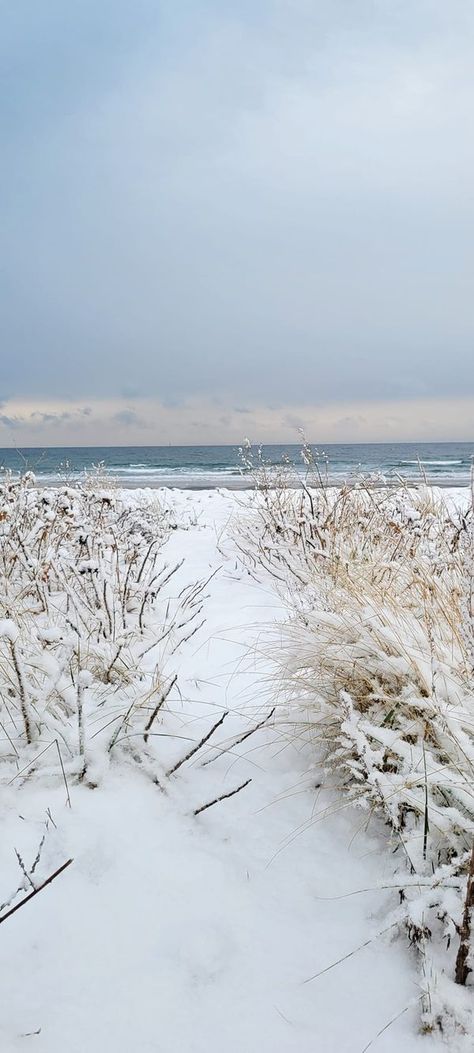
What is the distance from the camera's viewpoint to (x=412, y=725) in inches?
74.4

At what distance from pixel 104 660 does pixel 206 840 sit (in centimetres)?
104

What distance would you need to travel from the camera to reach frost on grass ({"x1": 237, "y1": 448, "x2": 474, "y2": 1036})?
1399 millimetres

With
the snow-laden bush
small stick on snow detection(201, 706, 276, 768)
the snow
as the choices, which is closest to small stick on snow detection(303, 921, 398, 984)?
the snow

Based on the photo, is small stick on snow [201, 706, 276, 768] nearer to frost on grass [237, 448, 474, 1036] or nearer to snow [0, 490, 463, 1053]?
snow [0, 490, 463, 1053]

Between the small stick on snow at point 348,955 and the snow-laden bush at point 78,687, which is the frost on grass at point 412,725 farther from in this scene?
the snow-laden bush at point 78,687

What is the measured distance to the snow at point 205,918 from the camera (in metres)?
1.29

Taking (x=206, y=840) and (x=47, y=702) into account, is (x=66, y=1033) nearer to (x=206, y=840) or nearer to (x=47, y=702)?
(x=206, y=840)

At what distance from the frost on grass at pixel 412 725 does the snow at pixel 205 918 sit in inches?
3.6

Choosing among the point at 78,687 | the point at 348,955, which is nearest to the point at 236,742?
the point at 78,687

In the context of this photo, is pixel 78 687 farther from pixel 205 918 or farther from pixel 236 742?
pixel 205 918

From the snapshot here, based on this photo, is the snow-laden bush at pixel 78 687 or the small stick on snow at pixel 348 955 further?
the snow-laden bush at pixel 78 687

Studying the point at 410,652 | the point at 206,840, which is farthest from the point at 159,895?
the point at 410,652

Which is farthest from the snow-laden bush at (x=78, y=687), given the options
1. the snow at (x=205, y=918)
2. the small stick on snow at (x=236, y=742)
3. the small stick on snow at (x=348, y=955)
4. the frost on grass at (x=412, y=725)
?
the small stick on snow at (x=348, y=955)

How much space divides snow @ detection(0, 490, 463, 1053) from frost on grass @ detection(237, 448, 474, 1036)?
9 centimetres
